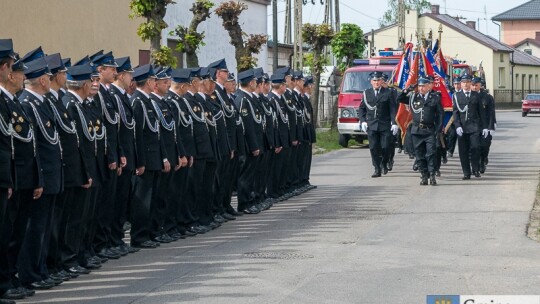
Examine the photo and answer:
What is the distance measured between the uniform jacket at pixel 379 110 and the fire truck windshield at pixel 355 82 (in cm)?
1021

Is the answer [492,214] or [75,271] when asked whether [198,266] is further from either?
[492,214]

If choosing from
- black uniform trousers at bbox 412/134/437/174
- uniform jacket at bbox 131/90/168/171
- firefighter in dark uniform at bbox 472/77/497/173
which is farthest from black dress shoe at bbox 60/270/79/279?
firefighter in dark uniform at bbox 472/77/497/173

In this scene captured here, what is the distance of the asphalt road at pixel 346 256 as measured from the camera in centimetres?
945

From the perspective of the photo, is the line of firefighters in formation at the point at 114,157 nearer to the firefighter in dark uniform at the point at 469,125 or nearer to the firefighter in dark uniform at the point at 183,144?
the firefighter in dark uniform at the point at 183,144

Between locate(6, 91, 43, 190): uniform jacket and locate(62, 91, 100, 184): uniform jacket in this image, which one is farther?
locate(62, 91, 100, 184): uniform jacket

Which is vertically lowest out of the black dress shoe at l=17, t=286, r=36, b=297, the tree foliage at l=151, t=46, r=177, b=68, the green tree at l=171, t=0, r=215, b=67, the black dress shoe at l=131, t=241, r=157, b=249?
the black dress shoe at l=131, t=241, r=157, b=249

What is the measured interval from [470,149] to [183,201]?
9419 mm

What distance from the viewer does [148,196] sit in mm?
12562

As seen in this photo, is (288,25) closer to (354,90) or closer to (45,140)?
(354,90)

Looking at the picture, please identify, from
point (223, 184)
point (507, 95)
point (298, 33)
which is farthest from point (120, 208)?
point (507, 95)

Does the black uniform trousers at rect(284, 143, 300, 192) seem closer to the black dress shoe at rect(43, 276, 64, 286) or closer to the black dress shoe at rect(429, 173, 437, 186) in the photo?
the black dress shoe at rect(429, 173, 437, 186)

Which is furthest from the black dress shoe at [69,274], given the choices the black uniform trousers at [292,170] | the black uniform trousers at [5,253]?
the black uniform trousers at [292,170]

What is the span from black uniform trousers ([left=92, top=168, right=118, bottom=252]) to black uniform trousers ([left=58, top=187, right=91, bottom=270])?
72 centimetres

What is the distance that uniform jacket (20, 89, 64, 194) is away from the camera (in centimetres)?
980
